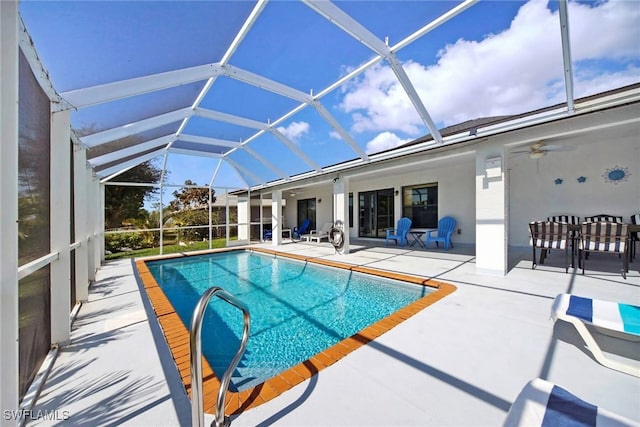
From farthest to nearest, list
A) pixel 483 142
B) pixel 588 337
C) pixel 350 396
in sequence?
pixel 483 142, pixel 588 337, pixel 350 396

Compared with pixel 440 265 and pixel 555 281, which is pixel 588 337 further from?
pixel 440 265

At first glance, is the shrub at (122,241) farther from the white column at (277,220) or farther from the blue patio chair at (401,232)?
the blue patio chair at (401,232)

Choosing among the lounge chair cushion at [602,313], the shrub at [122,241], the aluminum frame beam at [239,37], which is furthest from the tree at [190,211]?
the lounge chair cushion at [602,313]

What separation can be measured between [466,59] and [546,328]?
394 cm

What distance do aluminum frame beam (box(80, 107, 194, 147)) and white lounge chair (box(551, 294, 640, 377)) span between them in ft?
21.3

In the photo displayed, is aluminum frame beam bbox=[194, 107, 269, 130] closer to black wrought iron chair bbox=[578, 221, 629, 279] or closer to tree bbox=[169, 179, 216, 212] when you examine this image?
black wrought iron chair bbox=[578, 221, 629, 279]

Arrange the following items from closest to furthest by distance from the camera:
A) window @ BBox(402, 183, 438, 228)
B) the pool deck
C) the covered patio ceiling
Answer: the pool deck
the covered patio ceiling
window @ BBox(402, 183, 438, 228)

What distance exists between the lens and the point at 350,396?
6.09ft

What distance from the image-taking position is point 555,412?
1433 mm

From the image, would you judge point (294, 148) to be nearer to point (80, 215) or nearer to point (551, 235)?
point (80, 215)

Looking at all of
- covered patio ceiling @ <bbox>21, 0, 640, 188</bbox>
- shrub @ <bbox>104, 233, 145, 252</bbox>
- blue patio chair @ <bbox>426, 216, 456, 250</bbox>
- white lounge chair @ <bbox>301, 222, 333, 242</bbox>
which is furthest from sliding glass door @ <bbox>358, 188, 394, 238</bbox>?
Answer: shrub @ <bbox>104, 233, 145, 252</bbox>

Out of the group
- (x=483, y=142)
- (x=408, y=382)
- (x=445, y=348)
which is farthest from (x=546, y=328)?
(x=483, y=142)

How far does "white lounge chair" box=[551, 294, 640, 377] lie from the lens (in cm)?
217

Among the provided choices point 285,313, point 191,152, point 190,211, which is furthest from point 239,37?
point 190,211
